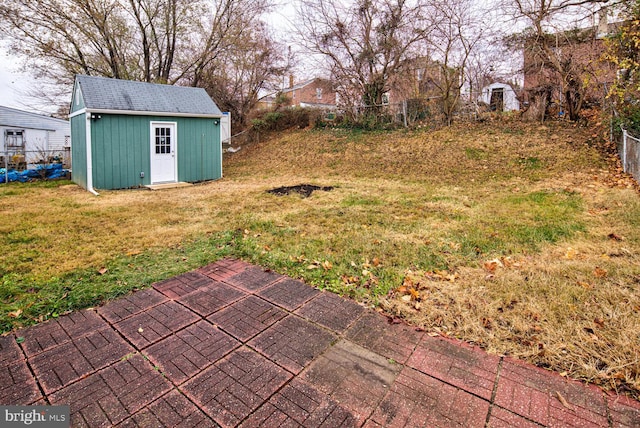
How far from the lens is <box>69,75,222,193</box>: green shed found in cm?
1029

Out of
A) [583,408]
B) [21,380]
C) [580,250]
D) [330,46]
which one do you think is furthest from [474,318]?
[330,46]

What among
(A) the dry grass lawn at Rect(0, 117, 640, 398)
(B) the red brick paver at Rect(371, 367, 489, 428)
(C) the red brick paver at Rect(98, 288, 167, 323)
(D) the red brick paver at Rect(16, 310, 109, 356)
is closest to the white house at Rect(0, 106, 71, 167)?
(A) the dry grass lawn at Rect(0, 117, 640, 398)

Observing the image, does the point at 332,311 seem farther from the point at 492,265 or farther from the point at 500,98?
the point at 500,98

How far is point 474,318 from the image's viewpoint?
2982mm

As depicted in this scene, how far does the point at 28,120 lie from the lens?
22.7 metres

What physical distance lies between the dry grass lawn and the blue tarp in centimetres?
180

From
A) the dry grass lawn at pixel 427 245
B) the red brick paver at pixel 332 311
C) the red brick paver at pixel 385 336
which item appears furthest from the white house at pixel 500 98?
the red brick paver at pixel 385 336

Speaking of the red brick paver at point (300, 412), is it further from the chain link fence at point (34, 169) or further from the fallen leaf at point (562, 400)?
the chain link fence at point (34, 169)

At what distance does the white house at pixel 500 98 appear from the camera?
1495 centimetres

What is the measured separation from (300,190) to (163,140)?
528 cm

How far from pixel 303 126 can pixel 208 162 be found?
25.7 feet

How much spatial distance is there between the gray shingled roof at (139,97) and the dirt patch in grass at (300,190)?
471 centimetres

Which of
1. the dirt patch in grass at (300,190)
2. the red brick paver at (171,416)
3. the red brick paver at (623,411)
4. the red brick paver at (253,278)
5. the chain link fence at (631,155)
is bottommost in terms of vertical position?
the red brick paver at (171,416)

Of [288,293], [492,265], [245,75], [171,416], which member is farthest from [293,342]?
[245,75]
